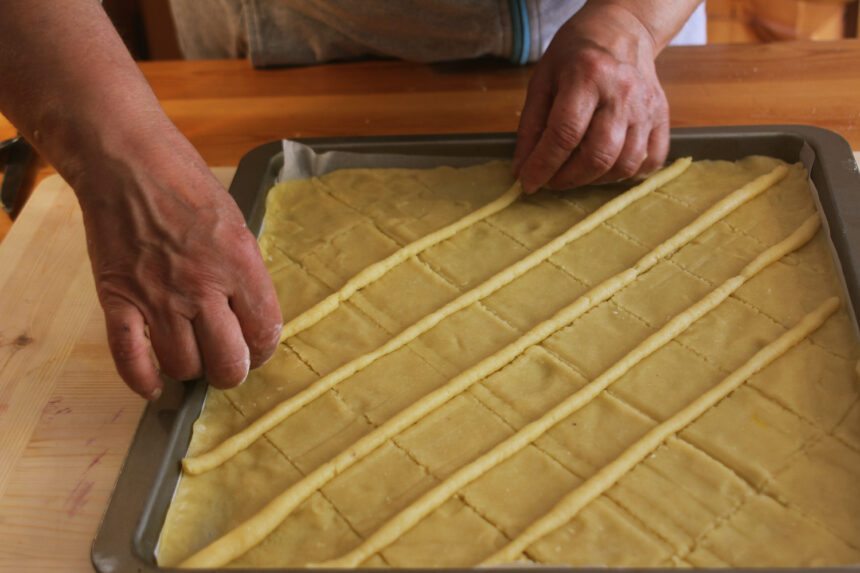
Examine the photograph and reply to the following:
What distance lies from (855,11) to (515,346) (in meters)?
2.56

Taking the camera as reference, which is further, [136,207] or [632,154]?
[632,154]

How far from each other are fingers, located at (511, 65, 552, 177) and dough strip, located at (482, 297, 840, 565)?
52cm

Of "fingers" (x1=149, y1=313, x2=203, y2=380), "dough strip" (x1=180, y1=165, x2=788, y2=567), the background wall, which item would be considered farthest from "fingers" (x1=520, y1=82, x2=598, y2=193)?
the background wall

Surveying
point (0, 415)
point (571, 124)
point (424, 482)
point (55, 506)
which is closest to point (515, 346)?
point (424, 482)

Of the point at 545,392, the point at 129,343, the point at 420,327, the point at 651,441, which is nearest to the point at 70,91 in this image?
the point at 129,343

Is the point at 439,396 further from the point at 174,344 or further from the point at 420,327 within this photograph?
the point at 174,344

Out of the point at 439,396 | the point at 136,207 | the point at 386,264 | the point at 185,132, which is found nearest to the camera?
the point at 136,207

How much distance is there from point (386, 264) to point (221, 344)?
37 cm

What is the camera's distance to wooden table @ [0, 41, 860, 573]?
3.39 feet

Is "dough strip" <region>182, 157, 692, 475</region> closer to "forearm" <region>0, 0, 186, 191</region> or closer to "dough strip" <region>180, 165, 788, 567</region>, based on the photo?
"dough strip" <region>180, 165, 788, 567</region>

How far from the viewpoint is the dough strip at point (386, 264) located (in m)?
1.21

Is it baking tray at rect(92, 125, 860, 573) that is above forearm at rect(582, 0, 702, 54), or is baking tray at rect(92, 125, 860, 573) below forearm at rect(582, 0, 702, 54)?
below

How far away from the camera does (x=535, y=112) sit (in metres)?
1.37

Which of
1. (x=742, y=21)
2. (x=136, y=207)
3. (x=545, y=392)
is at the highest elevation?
(x=136, y=207)
